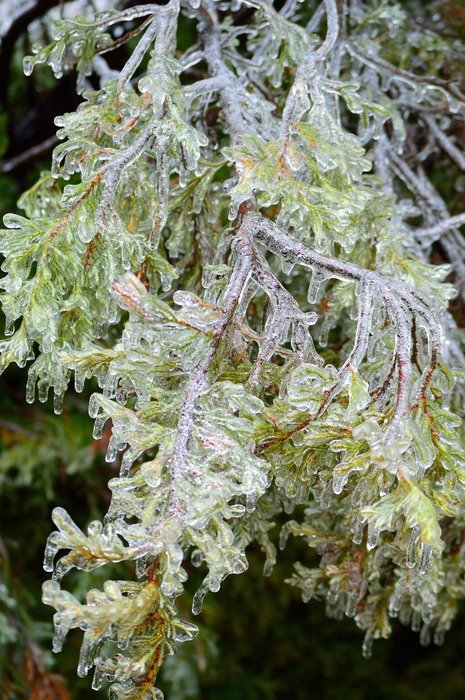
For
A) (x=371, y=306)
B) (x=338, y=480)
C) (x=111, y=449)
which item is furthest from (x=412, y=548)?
(x=111, y=449)

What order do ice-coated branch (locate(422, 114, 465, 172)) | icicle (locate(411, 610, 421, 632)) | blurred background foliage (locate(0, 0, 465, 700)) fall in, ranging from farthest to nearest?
blurred background foliage (locate(0, 0, 465, 700)) → ice-coated branch (locate(422, 114, 465, 172)) → icicle (locate(411, 610, 421, 632))

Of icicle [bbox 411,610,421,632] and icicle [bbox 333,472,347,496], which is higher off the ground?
icicle [bbox 333,472,347,496]

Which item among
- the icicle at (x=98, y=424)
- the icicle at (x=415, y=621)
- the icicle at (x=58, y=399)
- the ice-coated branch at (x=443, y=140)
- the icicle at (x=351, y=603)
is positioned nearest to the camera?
the icicle at (x=98, y=424)

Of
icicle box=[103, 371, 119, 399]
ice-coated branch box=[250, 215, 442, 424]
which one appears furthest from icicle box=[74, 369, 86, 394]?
ice-coated branch box=[250, 215, 442, 424]

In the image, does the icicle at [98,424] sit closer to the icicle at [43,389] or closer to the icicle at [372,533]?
the icicle at [43,389]

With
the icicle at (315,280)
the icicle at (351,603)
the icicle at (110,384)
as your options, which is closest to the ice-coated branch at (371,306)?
the icicle at (315,280)

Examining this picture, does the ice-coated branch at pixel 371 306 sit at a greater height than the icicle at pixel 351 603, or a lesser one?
greater

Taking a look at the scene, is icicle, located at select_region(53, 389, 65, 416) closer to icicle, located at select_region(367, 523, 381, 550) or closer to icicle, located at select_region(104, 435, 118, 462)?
icicle, located at select_region(104, 435, 118, 462)

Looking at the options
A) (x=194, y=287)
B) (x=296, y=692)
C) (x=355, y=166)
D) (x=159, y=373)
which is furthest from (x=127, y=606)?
(x=296, y=692)

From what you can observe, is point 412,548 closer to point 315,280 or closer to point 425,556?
point 425,556
